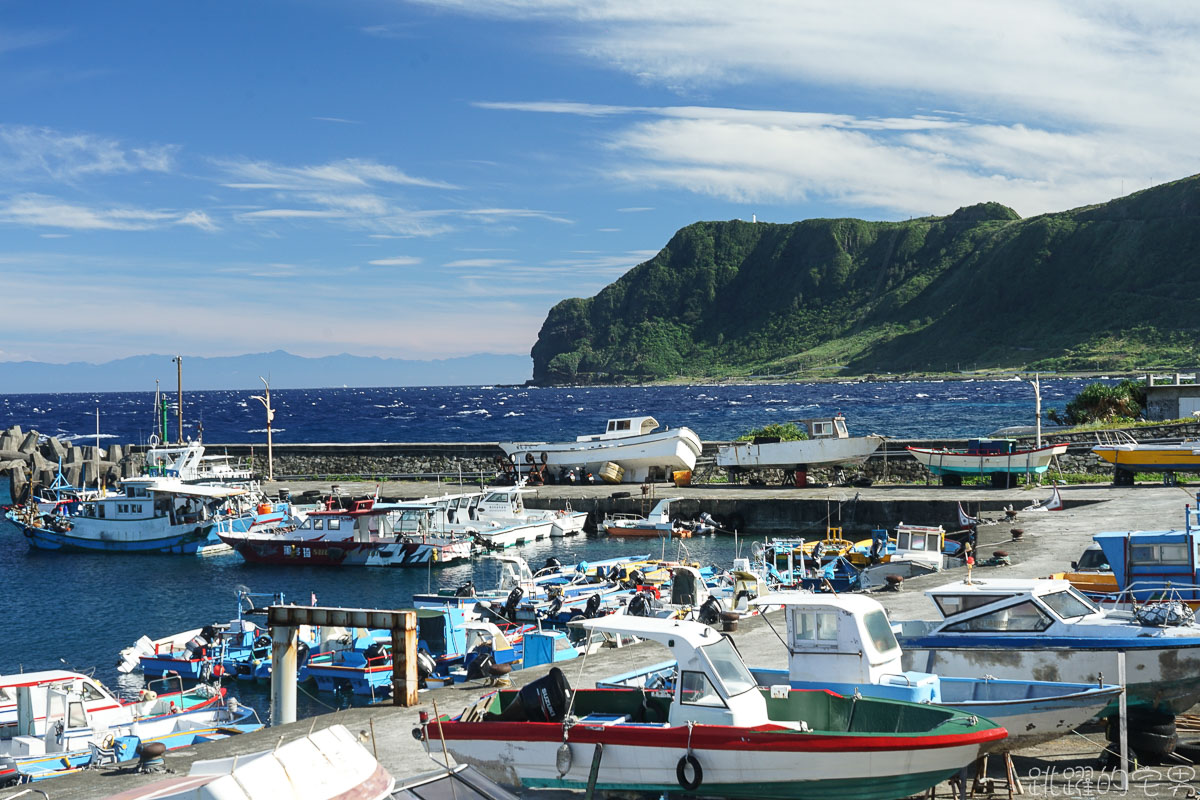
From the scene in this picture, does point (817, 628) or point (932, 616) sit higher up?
point (817, 628)

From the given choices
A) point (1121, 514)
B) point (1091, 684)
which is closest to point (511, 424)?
point (1121, 514)

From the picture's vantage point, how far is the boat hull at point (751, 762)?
33.1 feet

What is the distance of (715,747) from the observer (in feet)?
33.9

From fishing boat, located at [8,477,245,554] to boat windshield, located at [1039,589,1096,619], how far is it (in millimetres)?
33400

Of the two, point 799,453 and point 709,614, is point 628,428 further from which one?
point 709,614

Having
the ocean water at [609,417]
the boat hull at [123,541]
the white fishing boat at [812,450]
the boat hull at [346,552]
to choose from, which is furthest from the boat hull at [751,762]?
the ocean water at [609,417]

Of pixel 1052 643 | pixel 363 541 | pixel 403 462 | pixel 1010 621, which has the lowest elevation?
pixel 363 541

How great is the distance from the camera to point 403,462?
63438 millimetres

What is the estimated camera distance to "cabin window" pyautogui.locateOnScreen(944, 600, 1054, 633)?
13.8m

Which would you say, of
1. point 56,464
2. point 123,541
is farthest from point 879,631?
point 56,464

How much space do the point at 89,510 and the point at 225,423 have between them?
374 ft

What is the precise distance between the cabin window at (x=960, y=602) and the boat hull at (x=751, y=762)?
13.6 ft

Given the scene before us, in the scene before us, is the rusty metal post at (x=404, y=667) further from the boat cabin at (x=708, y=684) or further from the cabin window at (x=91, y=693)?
the cabin window at (x=91, y=693)

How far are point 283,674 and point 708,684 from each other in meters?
6.37
